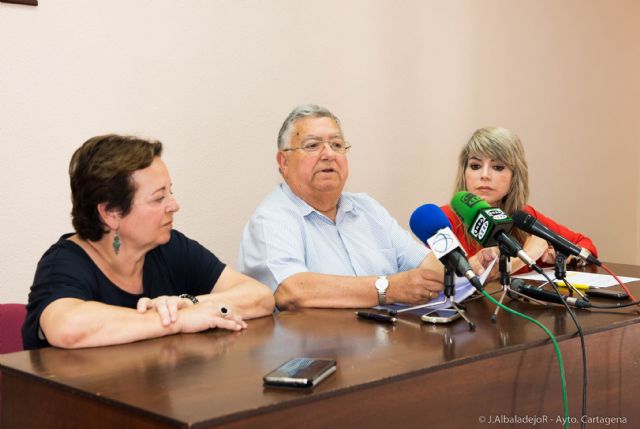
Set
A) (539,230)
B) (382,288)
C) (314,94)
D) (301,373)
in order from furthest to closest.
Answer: (314,94) → (382,288) → (539,230) → (301,373)

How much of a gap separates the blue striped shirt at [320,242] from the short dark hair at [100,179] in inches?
22.4

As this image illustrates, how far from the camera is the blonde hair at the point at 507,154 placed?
10.5ft

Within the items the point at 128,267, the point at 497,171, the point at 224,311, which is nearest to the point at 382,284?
the point at 224,311

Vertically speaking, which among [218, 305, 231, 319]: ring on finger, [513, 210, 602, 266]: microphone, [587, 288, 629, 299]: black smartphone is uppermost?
[513, 210, 602, 266]: microphone

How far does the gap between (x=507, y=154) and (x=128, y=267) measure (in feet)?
5.51

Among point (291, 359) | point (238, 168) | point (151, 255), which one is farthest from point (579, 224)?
point (291, 359)

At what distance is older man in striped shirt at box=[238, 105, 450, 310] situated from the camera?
2.47m

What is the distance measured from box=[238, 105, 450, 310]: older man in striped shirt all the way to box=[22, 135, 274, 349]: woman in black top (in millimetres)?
218

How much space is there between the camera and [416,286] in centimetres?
224

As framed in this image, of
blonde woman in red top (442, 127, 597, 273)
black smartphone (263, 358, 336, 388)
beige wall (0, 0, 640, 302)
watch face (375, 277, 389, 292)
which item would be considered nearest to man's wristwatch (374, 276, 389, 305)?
watch face (375, 277, 389, 292)

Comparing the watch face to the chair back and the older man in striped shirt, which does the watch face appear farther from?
the chair back

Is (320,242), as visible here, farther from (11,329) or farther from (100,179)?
(11,329)

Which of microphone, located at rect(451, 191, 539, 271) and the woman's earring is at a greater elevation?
microphone, located at rect(451, 191, 539, 271)

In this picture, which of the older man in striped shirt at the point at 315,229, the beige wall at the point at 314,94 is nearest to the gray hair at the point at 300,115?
the older man in striped shirt at the point at 315,229
